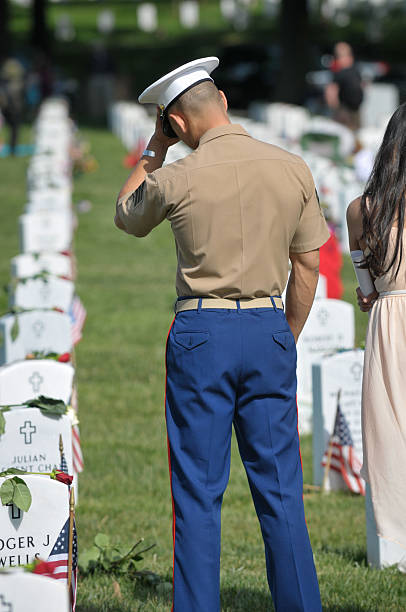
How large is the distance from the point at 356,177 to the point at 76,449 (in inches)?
318

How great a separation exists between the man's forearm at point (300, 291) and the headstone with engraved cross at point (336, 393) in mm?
2182

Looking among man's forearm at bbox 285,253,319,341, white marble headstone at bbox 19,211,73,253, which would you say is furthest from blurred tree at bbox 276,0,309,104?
man's forearm at bbox 285,253,319,341

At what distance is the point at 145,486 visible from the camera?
6.70m

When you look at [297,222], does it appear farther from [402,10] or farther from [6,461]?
[402,10]

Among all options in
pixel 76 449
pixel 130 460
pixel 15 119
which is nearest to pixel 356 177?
pixel 130 460

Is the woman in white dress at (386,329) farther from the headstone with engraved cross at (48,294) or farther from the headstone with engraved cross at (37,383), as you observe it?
the headstone with engraved cross at (48,294)

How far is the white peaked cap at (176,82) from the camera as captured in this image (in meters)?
3.71

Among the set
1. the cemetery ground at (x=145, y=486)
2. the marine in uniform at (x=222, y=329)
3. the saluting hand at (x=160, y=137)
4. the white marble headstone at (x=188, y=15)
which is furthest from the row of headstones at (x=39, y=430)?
the white marble headstone at (x=188, y=15)

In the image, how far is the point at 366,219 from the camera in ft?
14.2

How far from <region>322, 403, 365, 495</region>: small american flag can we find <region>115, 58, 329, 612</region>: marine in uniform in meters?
2.40

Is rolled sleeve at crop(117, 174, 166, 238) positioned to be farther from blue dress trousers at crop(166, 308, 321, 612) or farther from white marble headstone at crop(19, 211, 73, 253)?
white marble headstone at crop(19, 211, 73, 253)

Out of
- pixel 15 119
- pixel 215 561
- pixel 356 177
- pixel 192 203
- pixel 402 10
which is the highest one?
pixel 402 10

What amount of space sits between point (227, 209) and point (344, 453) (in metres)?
2.92

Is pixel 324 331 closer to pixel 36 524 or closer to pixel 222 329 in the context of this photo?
pixel 36 524
